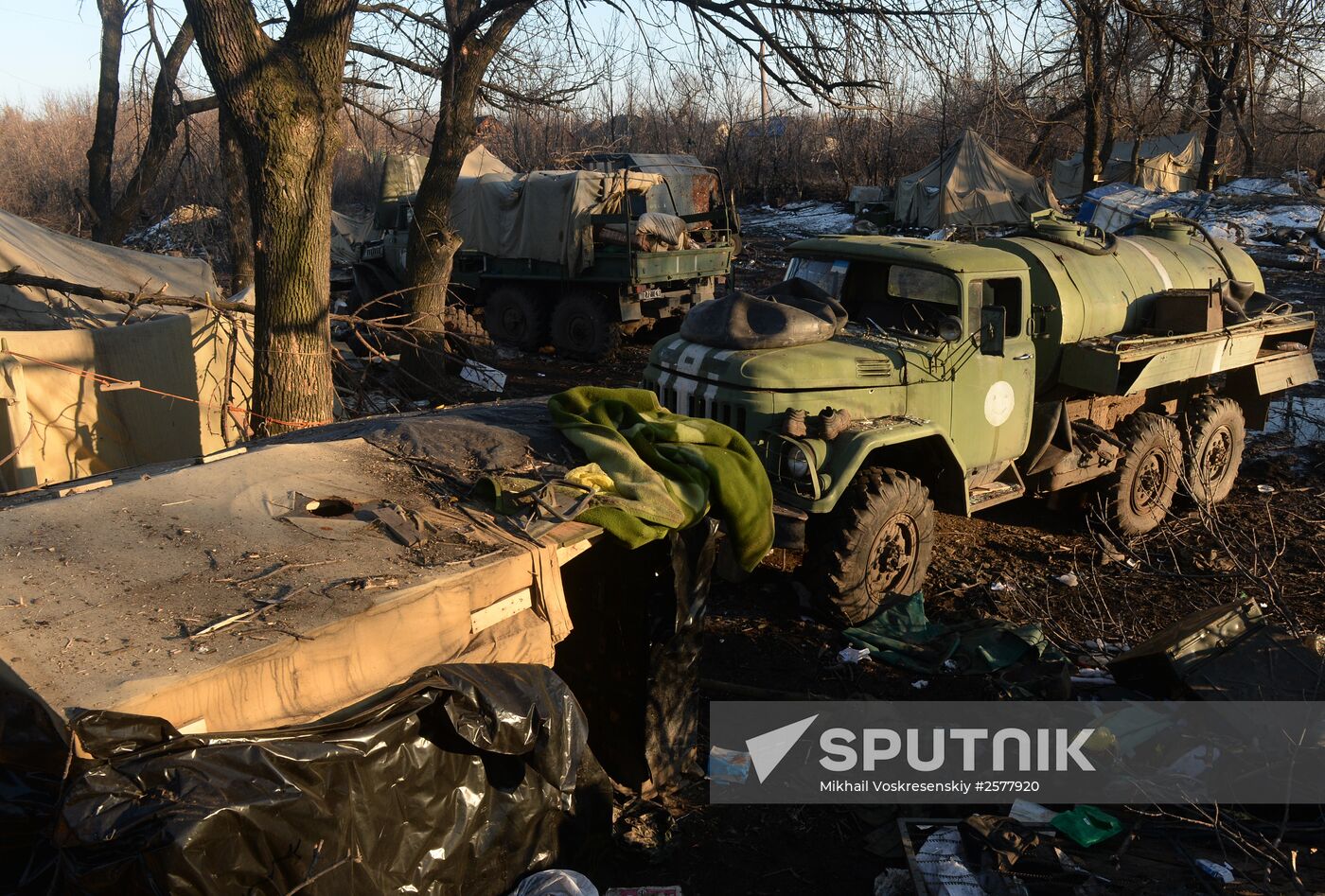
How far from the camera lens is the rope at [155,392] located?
18.5 ft

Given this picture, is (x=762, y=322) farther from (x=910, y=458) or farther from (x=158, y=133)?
(x=158, y=133)

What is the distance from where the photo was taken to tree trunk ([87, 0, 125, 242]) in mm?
12047

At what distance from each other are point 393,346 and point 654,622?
806 centimetres

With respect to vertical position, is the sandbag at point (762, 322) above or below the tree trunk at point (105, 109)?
below

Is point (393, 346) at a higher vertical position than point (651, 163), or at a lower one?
lower

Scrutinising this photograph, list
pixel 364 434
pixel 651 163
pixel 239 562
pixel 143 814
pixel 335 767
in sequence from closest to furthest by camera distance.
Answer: pixel 143 814 < pixel 335 767 < pixel 239 562 < pixel 364 434 < pixel 651 163

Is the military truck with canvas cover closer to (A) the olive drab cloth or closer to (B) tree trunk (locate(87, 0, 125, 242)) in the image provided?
(B) tree trunk (locate(87, 0, 125, 242))

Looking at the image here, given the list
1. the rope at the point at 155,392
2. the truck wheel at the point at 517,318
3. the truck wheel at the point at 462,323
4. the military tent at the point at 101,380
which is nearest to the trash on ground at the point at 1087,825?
the rope at the point at 155,392

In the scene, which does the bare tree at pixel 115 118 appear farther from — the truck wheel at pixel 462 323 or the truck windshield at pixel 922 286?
the truck windshield at pixel 922 286

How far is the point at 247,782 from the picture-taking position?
8.04ft

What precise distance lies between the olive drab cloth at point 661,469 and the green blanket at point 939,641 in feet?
4.41

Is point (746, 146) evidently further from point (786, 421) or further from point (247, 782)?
point (247, 782)

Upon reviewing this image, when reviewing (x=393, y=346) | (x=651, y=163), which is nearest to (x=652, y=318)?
(x=393, y=346)

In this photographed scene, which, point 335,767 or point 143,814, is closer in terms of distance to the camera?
point 143,814
